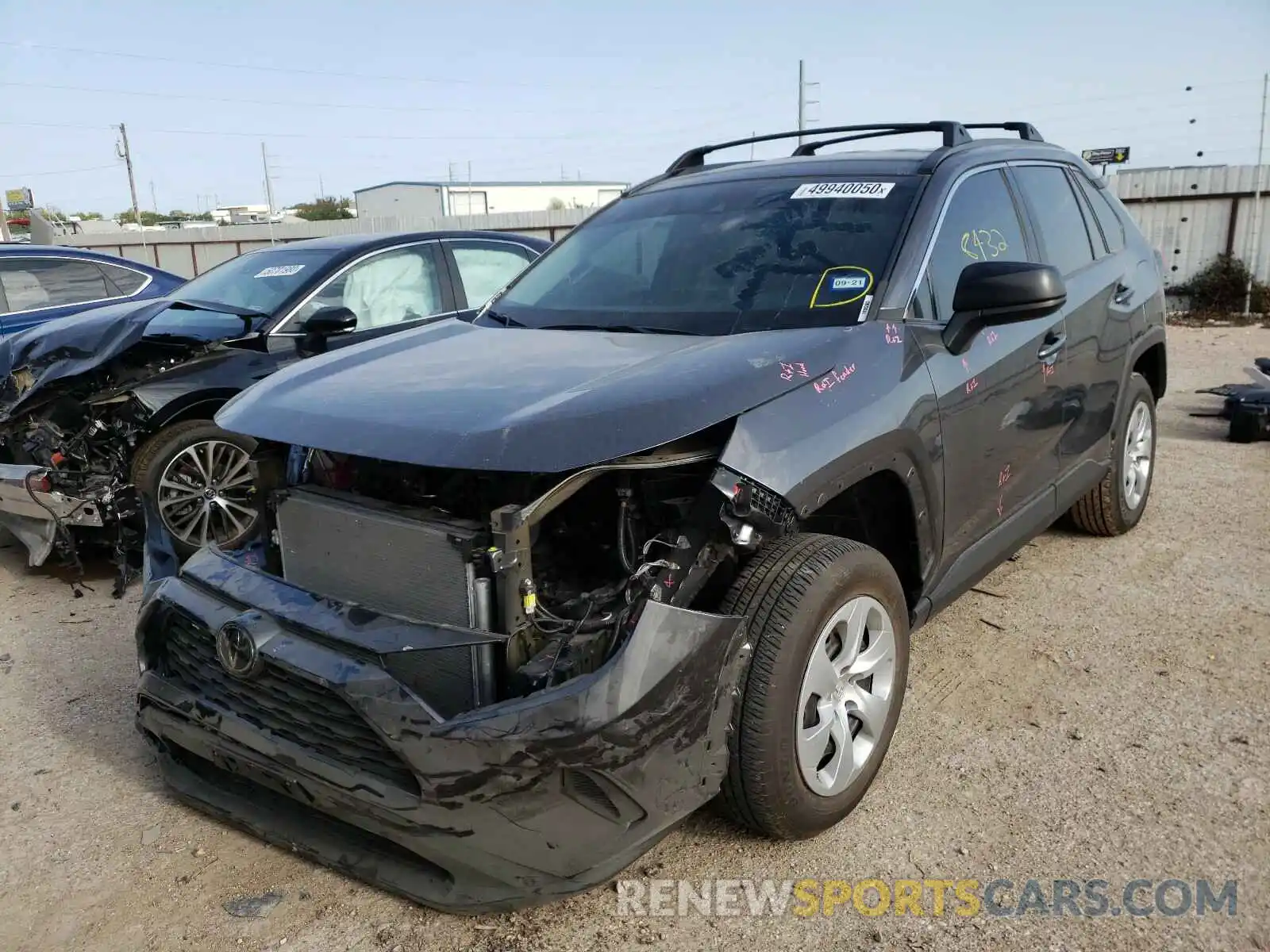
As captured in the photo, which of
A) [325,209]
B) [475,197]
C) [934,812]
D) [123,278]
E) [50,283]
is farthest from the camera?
[325,209]

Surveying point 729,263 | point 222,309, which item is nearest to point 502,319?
point 729,263

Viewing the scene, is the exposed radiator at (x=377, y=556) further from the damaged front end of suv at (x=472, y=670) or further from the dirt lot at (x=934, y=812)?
the dirt lot at (x=934, y=812)

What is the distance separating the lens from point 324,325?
16.3ft

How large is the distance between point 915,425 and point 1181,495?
150 inches

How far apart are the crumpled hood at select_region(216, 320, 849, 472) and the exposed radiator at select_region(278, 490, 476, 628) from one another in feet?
0.68

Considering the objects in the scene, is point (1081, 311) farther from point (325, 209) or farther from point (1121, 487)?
point (325, 209)

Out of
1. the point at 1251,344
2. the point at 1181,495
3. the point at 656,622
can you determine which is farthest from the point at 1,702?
the point at 1251,344

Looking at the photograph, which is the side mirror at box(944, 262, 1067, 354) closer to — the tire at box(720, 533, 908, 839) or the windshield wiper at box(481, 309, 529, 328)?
the tire at box(720, 533, 908, 839)

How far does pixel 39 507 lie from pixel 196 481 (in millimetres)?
718

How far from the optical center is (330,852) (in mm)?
2467

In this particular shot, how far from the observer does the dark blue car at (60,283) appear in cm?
741

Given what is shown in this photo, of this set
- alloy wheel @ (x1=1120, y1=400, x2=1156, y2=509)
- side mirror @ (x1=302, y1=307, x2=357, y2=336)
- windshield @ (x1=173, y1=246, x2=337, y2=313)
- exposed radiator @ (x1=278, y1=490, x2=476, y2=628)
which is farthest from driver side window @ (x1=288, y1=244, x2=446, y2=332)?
alloy wheel @ (x1=1120, y1=400, x2=1156, y2=509)

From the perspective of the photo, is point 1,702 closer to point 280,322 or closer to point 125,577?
point 125,577

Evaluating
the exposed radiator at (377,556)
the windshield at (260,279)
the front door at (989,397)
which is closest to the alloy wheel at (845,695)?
the front door at (989,397)
